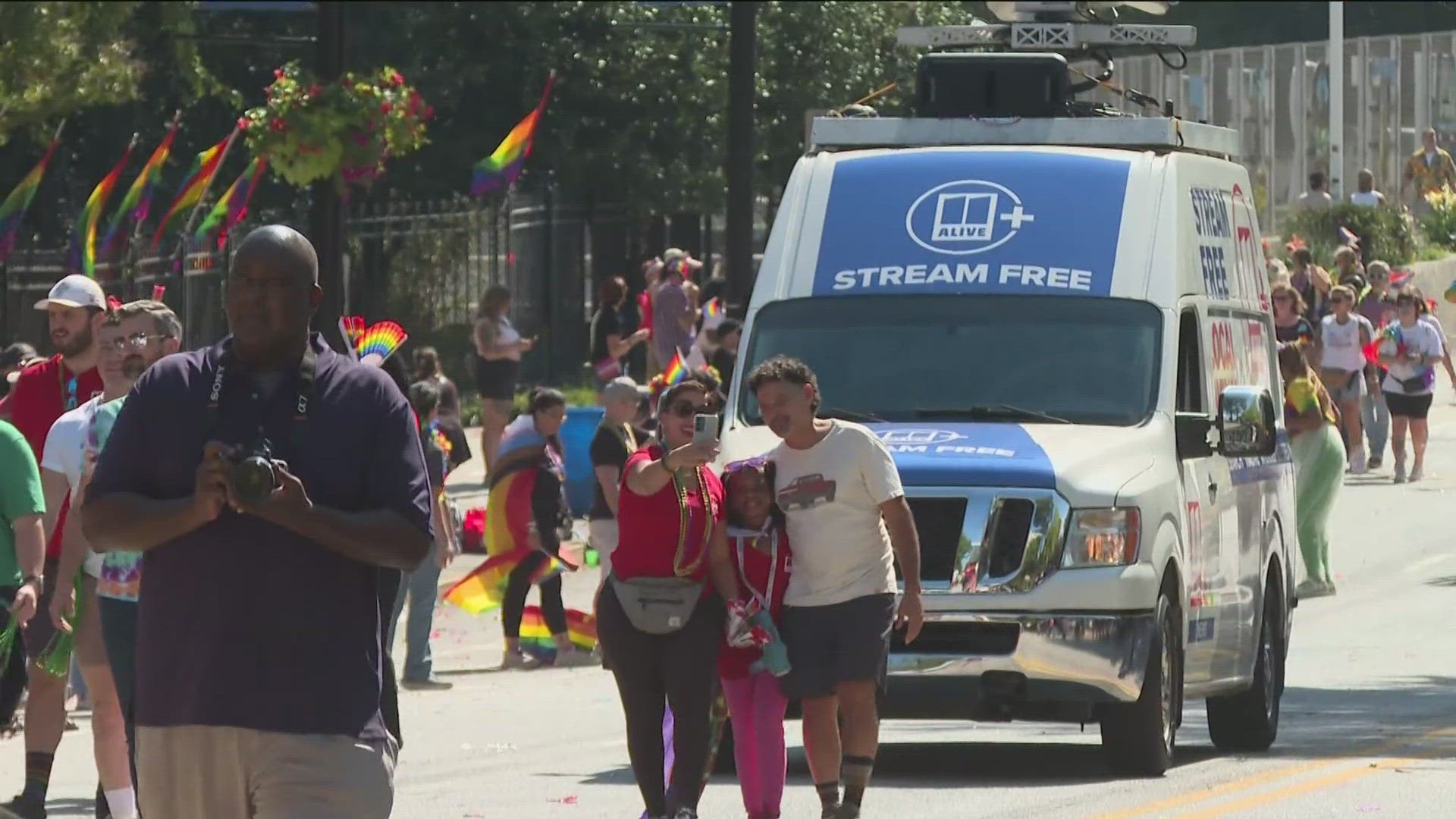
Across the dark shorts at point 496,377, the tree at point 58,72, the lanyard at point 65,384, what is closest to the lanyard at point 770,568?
the lanyard at point 65,384

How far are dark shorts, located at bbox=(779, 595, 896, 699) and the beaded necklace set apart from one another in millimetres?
415

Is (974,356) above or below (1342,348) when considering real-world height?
above

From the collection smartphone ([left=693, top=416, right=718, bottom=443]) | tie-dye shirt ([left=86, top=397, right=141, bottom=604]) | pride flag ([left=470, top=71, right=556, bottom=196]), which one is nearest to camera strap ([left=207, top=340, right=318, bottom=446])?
tie-dye shirt ([left=86, top=397, right=141, bottom=604])

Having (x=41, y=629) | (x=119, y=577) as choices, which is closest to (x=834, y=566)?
(x=119, y=577)

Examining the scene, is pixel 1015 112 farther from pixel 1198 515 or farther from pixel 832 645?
pixel 832 645

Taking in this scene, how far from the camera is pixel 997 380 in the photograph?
12086 millimetres

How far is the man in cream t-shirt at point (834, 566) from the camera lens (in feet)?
31.7

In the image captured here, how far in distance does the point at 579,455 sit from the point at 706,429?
11600 mm

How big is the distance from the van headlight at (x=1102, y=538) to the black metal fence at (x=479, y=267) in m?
17.6

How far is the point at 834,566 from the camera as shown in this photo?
9.70m

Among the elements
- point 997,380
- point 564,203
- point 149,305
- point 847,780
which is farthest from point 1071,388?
point 564,203

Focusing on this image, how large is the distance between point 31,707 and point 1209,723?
215 inches

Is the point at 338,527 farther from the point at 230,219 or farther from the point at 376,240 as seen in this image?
the point at 376,240

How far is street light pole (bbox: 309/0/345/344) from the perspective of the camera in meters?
15.7
